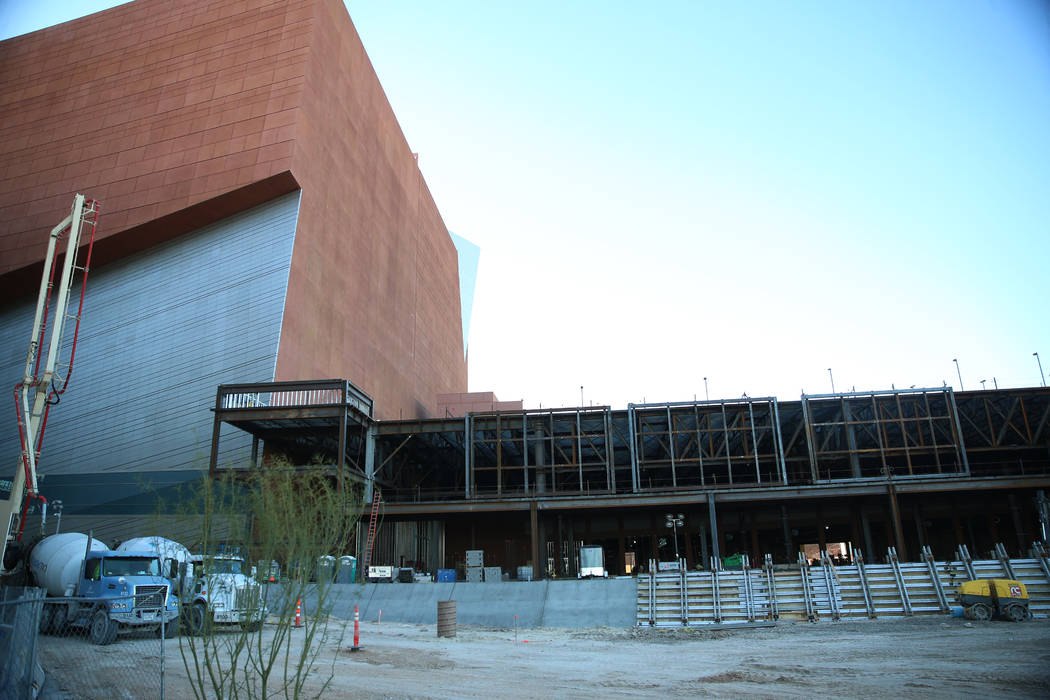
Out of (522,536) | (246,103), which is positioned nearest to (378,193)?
(246,103)

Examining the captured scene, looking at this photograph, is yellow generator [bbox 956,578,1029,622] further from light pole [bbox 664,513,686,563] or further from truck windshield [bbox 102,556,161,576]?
truck windshield [bbox 102,556,161,576]

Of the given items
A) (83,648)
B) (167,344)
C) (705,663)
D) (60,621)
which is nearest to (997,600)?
(705,663)

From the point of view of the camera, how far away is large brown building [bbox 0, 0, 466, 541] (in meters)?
38.9

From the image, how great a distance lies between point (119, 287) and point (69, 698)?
34975mm

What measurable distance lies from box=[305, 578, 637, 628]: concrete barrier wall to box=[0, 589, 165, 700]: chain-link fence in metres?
9.33

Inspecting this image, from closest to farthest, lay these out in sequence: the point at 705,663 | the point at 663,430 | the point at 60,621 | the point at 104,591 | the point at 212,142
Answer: the point at 705,663 < the point at 60,621 < the point at 104,591 < the point at 212,142 < the point at 663,430

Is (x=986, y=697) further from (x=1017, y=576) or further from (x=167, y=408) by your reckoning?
(x=167, y=408)

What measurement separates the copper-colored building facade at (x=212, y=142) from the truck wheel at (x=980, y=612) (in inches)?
1238

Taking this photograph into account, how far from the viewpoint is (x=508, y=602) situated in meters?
Answer: 31.4

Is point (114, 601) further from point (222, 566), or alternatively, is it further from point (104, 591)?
point (222, 566)

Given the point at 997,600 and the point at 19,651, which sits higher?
the point at 19,651

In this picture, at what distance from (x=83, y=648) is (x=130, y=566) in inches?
137

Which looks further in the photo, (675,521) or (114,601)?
(675,521)

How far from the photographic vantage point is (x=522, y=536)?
5347 cm
